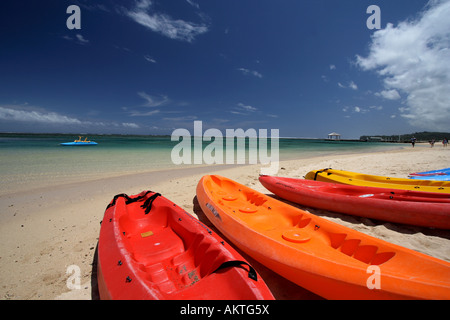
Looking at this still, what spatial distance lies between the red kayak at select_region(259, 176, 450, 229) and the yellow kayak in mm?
682

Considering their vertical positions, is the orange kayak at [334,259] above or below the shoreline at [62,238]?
above

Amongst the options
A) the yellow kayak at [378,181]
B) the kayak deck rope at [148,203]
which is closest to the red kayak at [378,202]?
the yellow kayak at [378,181]

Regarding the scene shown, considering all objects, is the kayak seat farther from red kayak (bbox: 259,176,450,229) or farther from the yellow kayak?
the yellow kayak

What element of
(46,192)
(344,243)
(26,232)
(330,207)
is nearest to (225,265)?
(344,243)

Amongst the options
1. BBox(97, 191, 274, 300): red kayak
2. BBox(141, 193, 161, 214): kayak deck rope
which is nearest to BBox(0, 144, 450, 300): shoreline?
BBox(97, 191, 274, 300): red kayak

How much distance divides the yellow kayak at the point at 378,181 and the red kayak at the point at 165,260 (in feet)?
15.6

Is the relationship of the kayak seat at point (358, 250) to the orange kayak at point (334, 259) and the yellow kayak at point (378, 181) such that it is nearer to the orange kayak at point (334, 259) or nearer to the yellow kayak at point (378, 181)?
the orange kayak at point (334, 259)

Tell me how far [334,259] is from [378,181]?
202 inches

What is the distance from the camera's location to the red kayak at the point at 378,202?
10.1 feet

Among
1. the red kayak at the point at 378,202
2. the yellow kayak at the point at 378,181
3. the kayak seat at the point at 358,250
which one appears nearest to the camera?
the kayak seat at the point at 358,250

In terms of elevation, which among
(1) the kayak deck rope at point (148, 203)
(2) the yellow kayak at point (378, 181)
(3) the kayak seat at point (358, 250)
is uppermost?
(2) the yellow kayak at point (378, 181)

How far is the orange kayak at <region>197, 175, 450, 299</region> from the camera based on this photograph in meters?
1.50

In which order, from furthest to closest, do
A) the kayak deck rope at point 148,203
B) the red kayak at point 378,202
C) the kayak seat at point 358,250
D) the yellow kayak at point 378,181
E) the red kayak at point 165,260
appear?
the yellow kayak at point 378,181, the kayak deck rope at point 148,203, the red kayak at point 378,202, the kayak seat at point 358,250, the red kayak at point 165,260

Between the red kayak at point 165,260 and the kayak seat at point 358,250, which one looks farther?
the kayak seat at point 358,250
